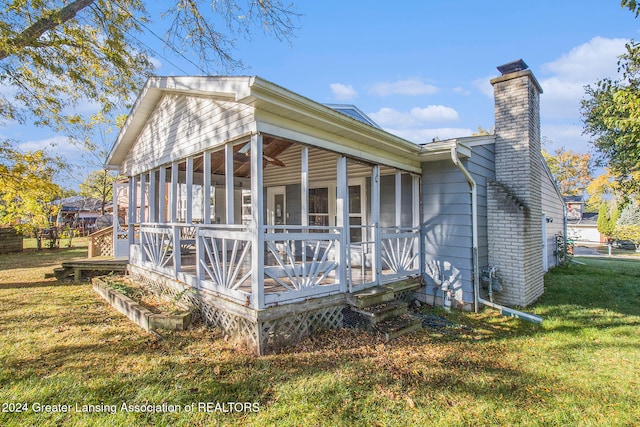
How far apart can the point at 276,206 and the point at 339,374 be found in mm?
6595

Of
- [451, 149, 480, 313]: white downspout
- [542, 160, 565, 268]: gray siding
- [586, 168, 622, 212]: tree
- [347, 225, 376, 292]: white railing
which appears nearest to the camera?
[347, 225, 376, 292]: white railing

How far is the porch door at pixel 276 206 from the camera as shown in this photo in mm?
9305

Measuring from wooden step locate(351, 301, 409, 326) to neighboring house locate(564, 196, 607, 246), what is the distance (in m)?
29.0

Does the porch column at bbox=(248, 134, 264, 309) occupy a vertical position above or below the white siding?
below

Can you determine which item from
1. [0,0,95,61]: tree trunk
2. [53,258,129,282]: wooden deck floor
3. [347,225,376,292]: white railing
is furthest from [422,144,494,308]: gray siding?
[0,0,95,61]: tree trunk

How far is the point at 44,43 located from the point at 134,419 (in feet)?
28.1

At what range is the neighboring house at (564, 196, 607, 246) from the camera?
93.4 ft

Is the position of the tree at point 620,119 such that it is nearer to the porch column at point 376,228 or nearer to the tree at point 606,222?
the porch column at point 376,228

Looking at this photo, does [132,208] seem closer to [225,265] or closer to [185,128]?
[185,128]

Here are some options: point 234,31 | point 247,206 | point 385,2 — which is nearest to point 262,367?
point 247,206

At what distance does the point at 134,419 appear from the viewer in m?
2.66

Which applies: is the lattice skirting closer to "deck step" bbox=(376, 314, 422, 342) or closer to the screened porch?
the screened porch

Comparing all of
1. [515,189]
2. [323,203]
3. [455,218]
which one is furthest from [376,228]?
[515,189]

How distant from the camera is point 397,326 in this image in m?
4.67
